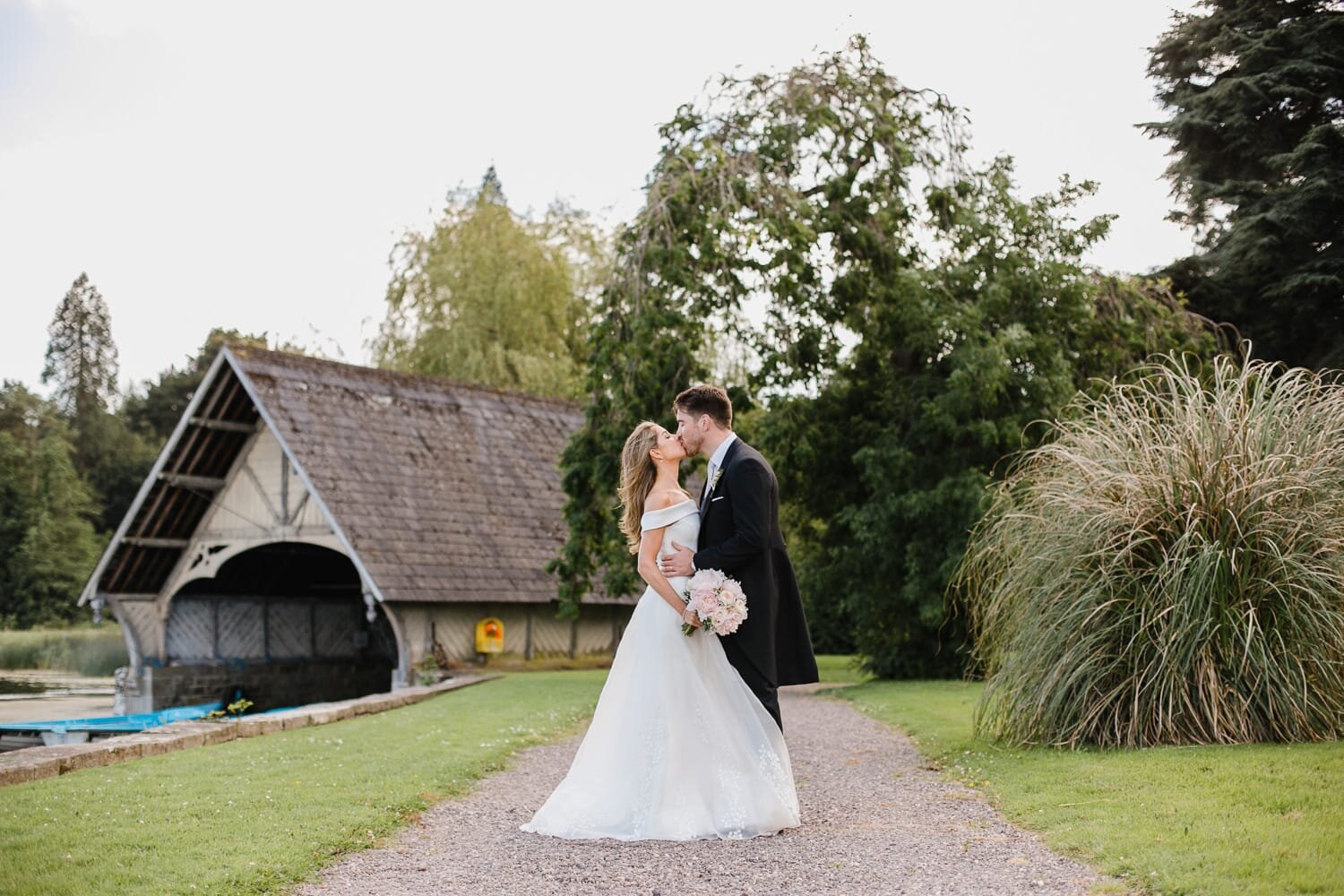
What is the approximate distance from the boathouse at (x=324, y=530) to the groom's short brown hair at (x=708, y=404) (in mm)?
12677

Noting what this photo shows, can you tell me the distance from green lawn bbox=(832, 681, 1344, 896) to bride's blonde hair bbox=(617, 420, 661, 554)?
8.15 ft

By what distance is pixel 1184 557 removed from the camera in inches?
326

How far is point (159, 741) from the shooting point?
32.2 ft

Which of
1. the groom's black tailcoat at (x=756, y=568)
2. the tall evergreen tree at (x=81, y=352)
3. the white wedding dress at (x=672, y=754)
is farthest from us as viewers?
the tall evergreen tree at (x=81, y=352)

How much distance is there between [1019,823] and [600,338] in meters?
11.0

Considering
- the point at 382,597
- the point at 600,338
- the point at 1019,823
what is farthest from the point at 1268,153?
the point at 1019,823

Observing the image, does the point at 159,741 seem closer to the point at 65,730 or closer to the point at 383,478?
the point at 65,730

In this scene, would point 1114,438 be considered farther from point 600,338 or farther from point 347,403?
point 347,403

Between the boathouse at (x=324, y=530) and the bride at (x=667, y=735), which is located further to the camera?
the boathouse at (x=324, y=530)

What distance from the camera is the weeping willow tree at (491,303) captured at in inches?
1223

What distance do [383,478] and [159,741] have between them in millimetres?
11018

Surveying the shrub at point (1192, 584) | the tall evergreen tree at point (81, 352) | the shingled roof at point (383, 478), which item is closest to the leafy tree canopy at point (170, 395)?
the tall evergreen tree at point (81, 352)

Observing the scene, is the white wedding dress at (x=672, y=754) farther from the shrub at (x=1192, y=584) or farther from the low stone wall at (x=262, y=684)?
the low stone wall at (x=262, y=684)

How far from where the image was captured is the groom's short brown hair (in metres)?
6.89
